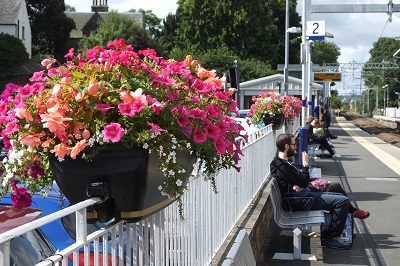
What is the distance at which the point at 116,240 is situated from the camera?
3.43 metres

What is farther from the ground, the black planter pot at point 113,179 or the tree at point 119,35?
the tree at point 119,35

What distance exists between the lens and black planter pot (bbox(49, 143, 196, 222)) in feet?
10.3

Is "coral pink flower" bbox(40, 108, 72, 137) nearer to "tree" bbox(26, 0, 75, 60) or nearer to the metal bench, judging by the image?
the metal bench

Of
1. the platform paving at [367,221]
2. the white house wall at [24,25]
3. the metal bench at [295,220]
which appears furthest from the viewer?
the white house wall at [24,25]

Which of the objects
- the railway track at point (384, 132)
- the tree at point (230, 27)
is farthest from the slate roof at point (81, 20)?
the railway track at point (384, 132)

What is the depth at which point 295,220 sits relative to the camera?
842 centimetres

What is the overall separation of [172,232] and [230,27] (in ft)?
223

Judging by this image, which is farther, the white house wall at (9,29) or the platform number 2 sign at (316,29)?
the white house wall at (9,29)

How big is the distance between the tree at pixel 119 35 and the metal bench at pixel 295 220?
59.3 meters

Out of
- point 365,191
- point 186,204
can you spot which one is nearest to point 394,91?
point 365,191

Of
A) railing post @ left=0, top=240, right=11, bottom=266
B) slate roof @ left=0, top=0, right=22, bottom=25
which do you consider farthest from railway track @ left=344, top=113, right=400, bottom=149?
railing post @ left=0, top=240, right=11, bottom=266

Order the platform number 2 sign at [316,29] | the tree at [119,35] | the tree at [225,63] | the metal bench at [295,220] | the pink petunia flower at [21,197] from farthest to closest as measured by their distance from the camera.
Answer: the tree at [119,35]
the tree at [225,63]
the platform number 2 sign at [316,29]
the metal bench at [295,220]
the pink petunia flower at [21,197]

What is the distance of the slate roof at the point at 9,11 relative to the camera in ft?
206

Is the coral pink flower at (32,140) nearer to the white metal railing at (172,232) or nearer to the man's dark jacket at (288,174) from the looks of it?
the white metal railing at (172,232)
